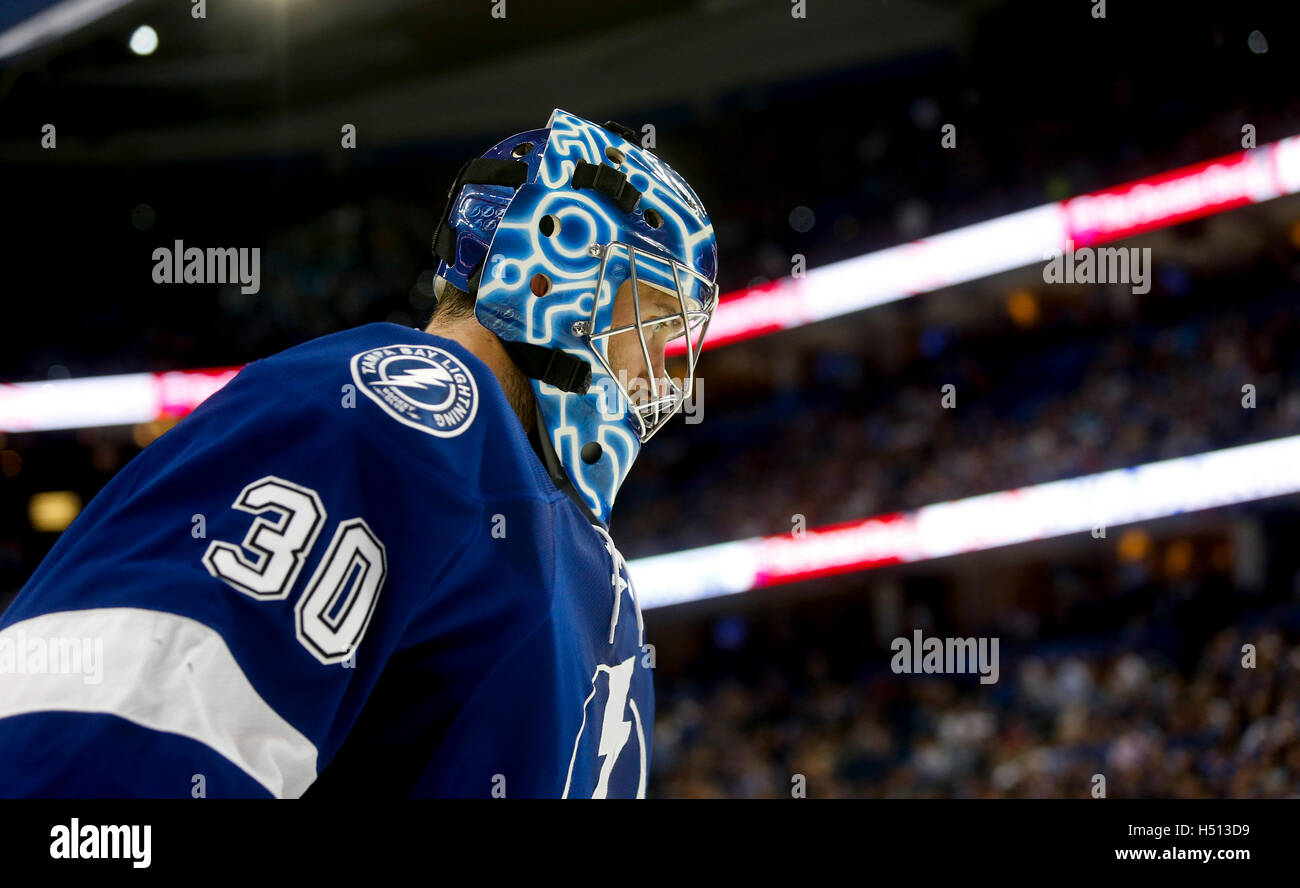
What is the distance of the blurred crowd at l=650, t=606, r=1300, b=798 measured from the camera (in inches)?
333

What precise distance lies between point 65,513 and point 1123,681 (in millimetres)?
12527

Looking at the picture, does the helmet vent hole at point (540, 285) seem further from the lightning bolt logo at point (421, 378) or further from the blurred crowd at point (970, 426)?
the blurred crowd at point (970, 426)

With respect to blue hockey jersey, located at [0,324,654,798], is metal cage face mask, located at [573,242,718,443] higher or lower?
higher

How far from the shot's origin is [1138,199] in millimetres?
11430

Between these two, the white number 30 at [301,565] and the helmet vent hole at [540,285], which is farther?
the helmet vent hole at [540,285]

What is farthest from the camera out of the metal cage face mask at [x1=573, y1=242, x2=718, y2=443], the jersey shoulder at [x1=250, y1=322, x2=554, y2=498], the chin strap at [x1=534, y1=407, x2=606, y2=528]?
the metal cage face mask at [x1=573, y1=242, x2=718, y2=443]

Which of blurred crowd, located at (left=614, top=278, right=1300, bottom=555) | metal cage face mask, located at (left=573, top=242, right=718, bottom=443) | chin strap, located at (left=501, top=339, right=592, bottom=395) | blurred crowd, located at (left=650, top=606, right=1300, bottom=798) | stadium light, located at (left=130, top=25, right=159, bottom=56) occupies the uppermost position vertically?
stadium light, located at (left=130, top=25, right=159, bottom=56)

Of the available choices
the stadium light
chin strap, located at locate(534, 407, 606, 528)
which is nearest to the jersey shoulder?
chin strap, located at locate(534, 407, 606, 528)

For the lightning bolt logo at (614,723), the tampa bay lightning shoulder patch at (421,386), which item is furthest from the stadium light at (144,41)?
the tampa bay lightning shoulder patch at (421,386)

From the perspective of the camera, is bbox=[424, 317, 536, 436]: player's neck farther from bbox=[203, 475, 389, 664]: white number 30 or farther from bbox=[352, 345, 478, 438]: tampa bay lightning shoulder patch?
bbox=[203, 475, 389, 664]: white number 30

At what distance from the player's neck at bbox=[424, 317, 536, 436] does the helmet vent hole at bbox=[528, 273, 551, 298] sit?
3.1 inches

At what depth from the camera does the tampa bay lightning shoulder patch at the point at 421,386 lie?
0.93 metres

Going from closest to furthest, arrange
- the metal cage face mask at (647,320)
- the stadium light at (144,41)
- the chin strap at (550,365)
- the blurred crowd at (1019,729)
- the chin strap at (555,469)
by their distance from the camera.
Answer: the chin strap at (555,469), the chin strap at (550,365), the metal cage face mask at (647,320), the blurred crowd at (1019,729), the stadium light at (144,41)

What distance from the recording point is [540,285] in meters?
1.46
